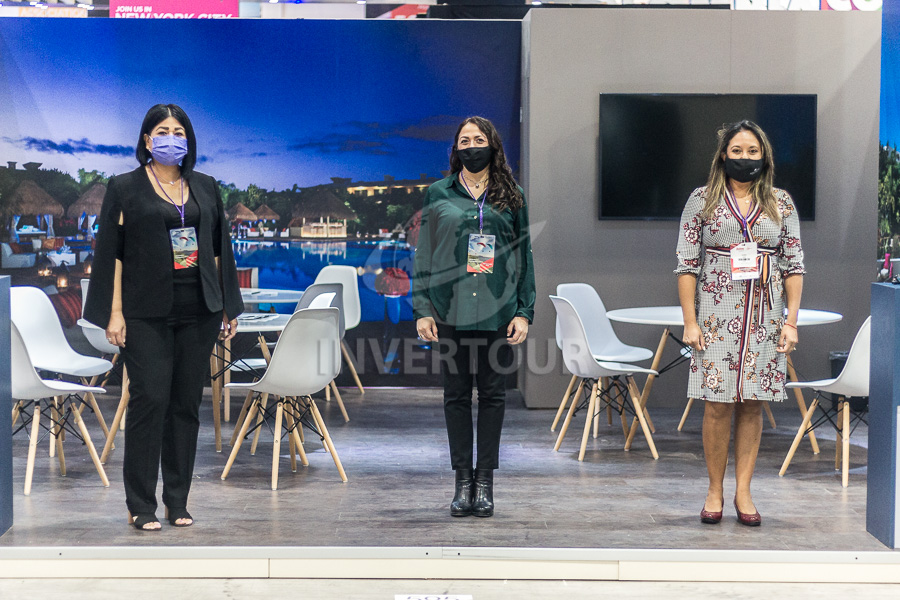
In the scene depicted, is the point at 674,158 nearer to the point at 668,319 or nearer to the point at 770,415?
the point at 668,319

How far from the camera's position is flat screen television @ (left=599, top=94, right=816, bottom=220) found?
635cm

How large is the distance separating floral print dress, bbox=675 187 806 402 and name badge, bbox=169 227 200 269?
195cm

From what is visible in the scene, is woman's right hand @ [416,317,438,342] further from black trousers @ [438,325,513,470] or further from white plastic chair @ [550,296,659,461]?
white plastic chair @ [550,296,659,461]

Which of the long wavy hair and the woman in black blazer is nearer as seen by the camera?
the woman in black blazer

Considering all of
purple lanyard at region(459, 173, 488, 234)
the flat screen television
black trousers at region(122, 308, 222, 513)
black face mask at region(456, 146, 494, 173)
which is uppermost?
the flat screen television

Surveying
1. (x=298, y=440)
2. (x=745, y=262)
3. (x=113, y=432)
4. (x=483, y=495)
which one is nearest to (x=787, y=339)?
(x=745, y=262)

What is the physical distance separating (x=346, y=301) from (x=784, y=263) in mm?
4009

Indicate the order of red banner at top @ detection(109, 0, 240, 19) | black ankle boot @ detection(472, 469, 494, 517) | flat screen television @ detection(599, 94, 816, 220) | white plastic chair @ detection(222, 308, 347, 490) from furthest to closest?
red banner at top @ detection(109, 0, 240, 19)
flat screen television @ detection(599, 94, 816, 220)
white plastic chair @ detection(222, 308, 347, 490)
black ankle boot @ detection(472, 469, 494, 517)

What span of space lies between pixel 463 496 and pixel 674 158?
11.3 ft

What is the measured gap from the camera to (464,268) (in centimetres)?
372

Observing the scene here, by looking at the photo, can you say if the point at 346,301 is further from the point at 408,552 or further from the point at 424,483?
the point at 408,552

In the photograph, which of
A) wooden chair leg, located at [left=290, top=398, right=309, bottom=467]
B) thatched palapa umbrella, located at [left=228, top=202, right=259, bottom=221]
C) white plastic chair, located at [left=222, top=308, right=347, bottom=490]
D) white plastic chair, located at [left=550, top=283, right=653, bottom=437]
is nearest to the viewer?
white plastic chair, located at [left=222, top=308, right=347, bottom=490]

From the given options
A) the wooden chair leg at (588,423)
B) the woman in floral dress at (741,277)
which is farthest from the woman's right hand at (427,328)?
the wooden chair leg at (588,423)

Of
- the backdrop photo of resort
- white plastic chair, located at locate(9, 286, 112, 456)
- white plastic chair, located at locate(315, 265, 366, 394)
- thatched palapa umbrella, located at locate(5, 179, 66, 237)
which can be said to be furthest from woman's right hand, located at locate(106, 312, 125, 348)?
thatched palapa umbrella, located at locate(5, 179, 66, 237)
